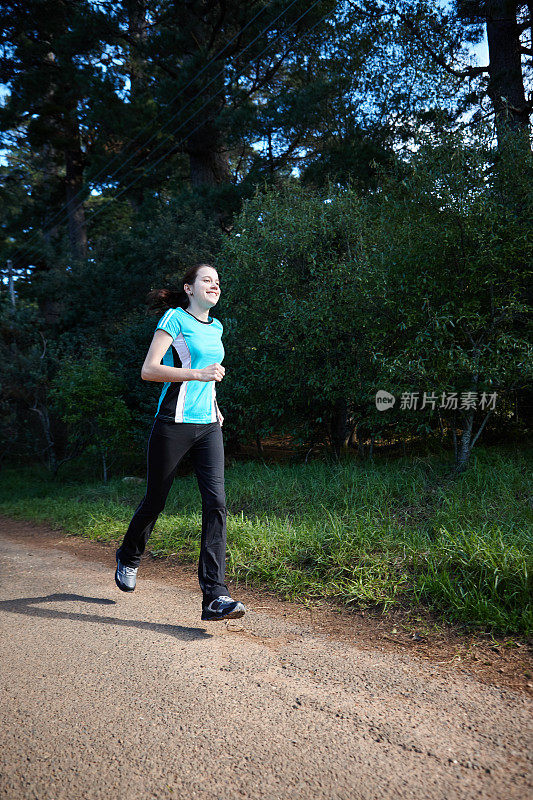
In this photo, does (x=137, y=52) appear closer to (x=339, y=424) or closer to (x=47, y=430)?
(x=47, y=430)

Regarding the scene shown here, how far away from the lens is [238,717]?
2.37 metres

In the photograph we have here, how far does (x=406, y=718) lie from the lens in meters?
2.35

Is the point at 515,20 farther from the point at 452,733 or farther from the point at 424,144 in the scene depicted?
the point at 452,733

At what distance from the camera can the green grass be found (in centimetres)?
356

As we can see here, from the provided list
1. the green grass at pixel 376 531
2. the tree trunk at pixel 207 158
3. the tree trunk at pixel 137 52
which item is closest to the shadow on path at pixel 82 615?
the green grass at pixel 376 531

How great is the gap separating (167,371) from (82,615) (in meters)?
1.67

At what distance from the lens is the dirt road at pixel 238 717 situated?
1968 millimetres

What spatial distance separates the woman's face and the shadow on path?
196 cm

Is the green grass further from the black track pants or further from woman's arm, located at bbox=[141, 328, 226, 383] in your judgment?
woman's arm, located at bbox=[141, 328, 226, 383]

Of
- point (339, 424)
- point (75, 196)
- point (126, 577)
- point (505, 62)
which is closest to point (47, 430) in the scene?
point (339, 424)

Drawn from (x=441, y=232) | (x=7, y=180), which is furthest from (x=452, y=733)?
(x=7, y=180)

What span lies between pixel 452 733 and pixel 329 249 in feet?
20.7

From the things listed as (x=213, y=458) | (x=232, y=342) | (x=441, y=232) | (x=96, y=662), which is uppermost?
(x=441, y=232)

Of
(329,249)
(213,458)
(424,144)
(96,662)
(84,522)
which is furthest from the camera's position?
(329,249)
